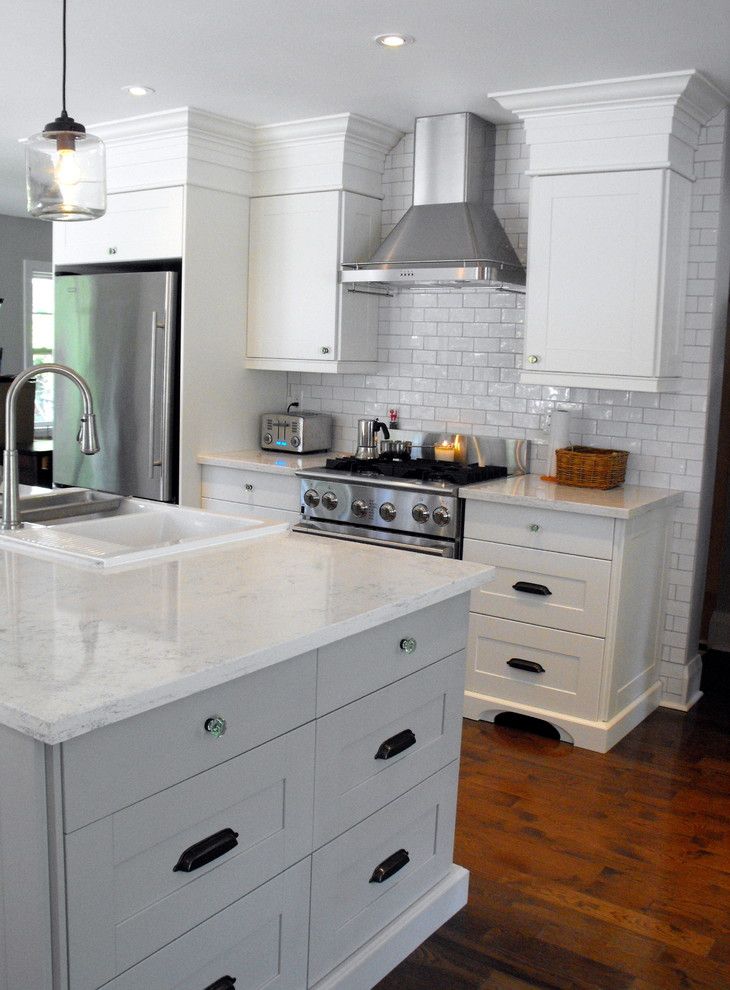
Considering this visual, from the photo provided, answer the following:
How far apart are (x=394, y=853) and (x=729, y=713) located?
2477mm

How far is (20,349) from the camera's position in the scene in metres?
8.54

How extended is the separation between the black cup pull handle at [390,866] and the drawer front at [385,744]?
0.16 meters

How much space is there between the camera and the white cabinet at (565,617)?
380cm

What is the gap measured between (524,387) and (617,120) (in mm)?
1273

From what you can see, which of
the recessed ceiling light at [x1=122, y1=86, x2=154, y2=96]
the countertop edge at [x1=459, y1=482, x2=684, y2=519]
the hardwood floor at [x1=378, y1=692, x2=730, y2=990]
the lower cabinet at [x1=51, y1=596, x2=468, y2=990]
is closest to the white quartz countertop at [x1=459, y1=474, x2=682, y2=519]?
the countertop edge at [x1=459, y1=482, x2=684, y2=519]

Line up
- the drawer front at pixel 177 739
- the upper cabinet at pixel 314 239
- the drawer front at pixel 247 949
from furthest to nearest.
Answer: the upper cabinet at pixel 314 239, the drawer front at pixel 247 949, the drawer front at pixel 177 739

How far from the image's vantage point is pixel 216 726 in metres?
1.75

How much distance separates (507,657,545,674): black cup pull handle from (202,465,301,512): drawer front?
1.29 meters

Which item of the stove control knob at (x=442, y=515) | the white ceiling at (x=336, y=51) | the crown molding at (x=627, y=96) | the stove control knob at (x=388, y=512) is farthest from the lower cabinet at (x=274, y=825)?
the crown molding at (x=627, y=96)

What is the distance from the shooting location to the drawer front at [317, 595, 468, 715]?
80.6 inches

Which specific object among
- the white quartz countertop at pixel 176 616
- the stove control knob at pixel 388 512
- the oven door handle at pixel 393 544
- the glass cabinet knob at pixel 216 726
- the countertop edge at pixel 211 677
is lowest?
the oven door handle at pixel 393 544

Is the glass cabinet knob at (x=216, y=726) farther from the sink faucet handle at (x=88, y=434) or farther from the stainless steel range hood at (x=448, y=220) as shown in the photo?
the stainless steel range hood at (x=448, y=220)

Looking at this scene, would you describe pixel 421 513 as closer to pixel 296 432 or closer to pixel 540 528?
pixel 540 528

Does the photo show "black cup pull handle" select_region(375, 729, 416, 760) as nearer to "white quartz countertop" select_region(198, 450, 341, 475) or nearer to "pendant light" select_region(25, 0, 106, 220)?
"pendant light" select_region(25, 0, 106, 220)
